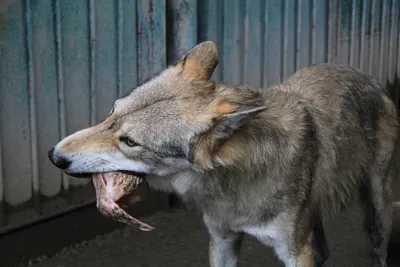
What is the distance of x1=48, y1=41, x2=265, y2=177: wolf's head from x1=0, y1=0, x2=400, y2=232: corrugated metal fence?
1.31 meters

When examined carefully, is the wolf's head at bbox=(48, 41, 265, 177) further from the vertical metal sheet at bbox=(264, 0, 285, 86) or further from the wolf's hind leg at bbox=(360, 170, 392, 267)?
the vertical metal sheet at bbox=(264, 0, 285, 86)

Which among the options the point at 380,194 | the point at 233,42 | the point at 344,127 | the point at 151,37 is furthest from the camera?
the point at 233,42

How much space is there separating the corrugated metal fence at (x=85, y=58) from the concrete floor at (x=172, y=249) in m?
0.38

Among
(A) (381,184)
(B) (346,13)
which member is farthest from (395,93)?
(A) (381,184)

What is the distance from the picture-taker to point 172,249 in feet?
18.4

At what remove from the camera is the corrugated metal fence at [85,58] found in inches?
190

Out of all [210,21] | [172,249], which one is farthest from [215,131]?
[210,21]

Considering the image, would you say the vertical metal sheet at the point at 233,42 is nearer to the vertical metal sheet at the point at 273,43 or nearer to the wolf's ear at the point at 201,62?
the vertical metal sheet at the point at 273,43

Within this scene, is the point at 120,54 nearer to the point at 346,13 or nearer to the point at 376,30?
the point at 346,13

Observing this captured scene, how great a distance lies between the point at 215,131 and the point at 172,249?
7.13ft

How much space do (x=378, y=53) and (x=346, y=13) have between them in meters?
1.04

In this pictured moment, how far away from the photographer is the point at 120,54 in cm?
559

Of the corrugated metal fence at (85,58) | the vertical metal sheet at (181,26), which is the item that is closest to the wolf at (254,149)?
the corrugated metal fence at (85,58)

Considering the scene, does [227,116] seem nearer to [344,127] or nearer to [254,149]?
[254,149]
